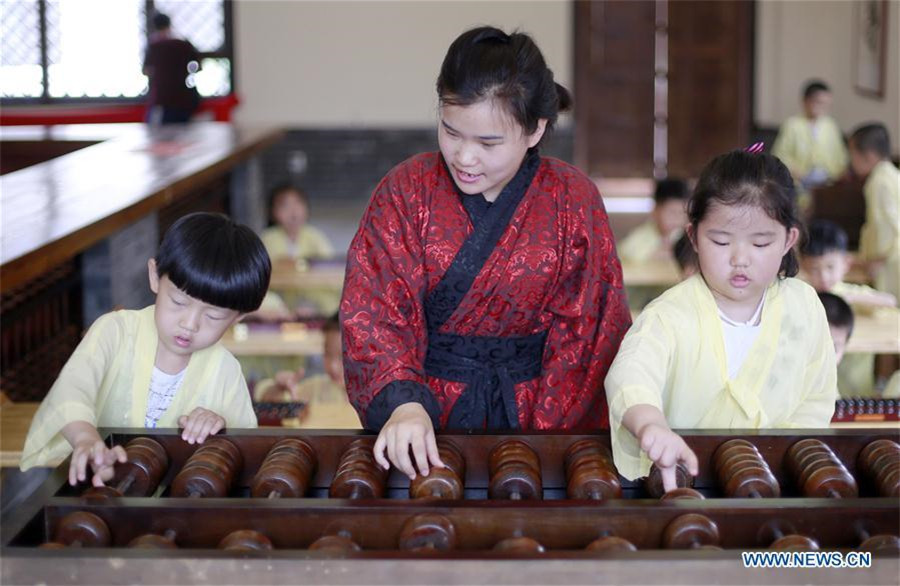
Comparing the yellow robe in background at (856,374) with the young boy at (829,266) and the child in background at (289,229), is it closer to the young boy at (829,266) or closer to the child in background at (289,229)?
the young boy at (829,266)

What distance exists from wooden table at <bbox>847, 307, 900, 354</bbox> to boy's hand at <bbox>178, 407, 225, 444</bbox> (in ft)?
9.56

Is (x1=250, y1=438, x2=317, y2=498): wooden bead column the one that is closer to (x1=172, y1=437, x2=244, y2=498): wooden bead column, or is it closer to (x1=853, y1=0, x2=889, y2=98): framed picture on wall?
(x1=172, y1=437, x2=244, y2=498): wooden bead column

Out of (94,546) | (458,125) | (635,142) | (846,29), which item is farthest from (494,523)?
(635,142)

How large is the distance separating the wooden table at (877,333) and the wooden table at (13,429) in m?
2.79

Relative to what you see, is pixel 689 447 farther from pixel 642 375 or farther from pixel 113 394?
pixel 113 394

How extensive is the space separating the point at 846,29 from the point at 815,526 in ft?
32.5

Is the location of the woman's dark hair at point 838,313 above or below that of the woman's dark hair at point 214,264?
below

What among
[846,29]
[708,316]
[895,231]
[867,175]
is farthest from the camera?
[846,29]

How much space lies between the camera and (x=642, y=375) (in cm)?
192

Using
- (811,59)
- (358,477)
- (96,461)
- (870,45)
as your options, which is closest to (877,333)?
(358,477)

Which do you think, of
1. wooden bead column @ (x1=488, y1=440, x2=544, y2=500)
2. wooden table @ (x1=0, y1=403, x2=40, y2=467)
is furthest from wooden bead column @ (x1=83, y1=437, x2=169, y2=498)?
wooden table @ (x1=0, y1=403, x2=40, y2=467)

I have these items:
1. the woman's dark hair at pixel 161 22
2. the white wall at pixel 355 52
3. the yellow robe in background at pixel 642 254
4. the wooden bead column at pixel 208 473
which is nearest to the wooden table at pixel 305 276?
the yellow robe in background at pixel 642 254

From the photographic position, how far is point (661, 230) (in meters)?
6.48

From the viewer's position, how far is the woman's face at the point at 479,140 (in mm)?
1979
